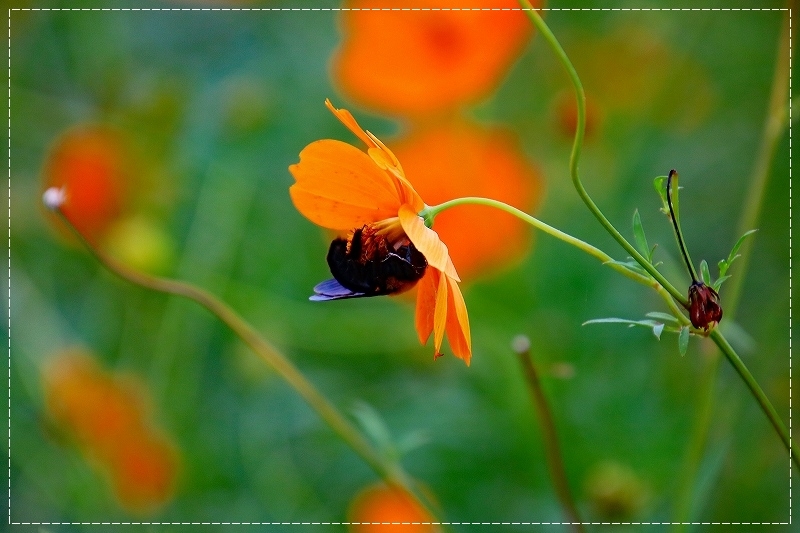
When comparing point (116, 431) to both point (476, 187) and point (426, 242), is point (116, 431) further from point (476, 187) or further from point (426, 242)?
point (426, 242)

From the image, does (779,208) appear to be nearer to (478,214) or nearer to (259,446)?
(478,214)

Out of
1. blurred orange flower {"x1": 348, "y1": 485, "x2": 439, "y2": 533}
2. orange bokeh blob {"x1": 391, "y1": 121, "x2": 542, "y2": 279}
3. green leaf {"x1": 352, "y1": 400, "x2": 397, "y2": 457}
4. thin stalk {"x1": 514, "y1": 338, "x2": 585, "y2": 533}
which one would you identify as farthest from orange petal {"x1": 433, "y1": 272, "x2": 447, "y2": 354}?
orange bokeh blob {"x1": 391, "y1": 121, "x2": 542, "y2": 279}

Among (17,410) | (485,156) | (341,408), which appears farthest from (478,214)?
(17,410)

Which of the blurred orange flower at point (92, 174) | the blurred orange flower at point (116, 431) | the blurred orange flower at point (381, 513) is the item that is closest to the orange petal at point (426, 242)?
Result: the blurred orange flower at point (381, 513)

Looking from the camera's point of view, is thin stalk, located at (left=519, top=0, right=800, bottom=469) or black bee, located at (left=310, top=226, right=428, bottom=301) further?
black bee, located at (left=310, top=226, right=428, bottom=301)

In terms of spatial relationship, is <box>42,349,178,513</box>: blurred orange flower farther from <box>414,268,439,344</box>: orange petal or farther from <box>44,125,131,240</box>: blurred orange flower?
<box>414,268,439,344</box>: orange petal

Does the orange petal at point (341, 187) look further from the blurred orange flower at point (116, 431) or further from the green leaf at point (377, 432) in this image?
the blurred orange flower at point (116, 431)
